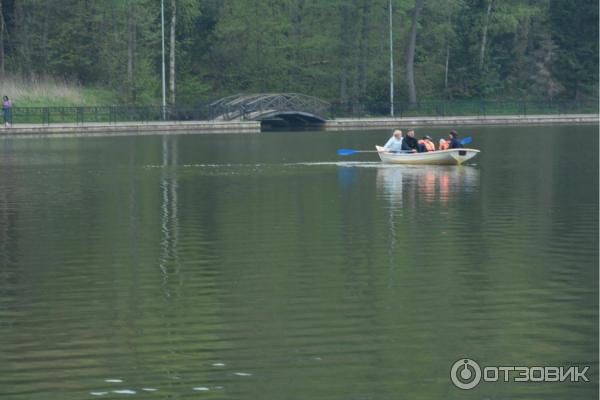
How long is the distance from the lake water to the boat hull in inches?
274

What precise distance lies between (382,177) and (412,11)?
234 feet

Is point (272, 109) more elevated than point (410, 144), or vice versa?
point (272, 109)

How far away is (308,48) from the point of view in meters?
106

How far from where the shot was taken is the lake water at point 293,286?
1533 centimetres

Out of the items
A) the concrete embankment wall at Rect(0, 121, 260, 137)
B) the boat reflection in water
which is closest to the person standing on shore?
the concrete embankment wall at Rect(0, 121, 260, 137)

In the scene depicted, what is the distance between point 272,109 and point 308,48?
692 inches

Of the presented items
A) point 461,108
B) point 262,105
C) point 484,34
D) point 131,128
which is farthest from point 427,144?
point 484,34

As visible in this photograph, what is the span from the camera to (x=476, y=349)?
16.5 meters

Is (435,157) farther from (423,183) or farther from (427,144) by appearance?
(423,183)

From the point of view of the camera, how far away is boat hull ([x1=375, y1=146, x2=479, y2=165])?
1959 inches

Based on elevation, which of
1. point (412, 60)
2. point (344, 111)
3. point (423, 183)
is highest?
point (412, 60)

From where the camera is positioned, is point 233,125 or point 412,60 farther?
point 412,60

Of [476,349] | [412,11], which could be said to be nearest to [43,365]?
[476,349]

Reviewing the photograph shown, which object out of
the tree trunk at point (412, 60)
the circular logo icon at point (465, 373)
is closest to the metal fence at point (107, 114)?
the tree trunk at point (412, 60)
